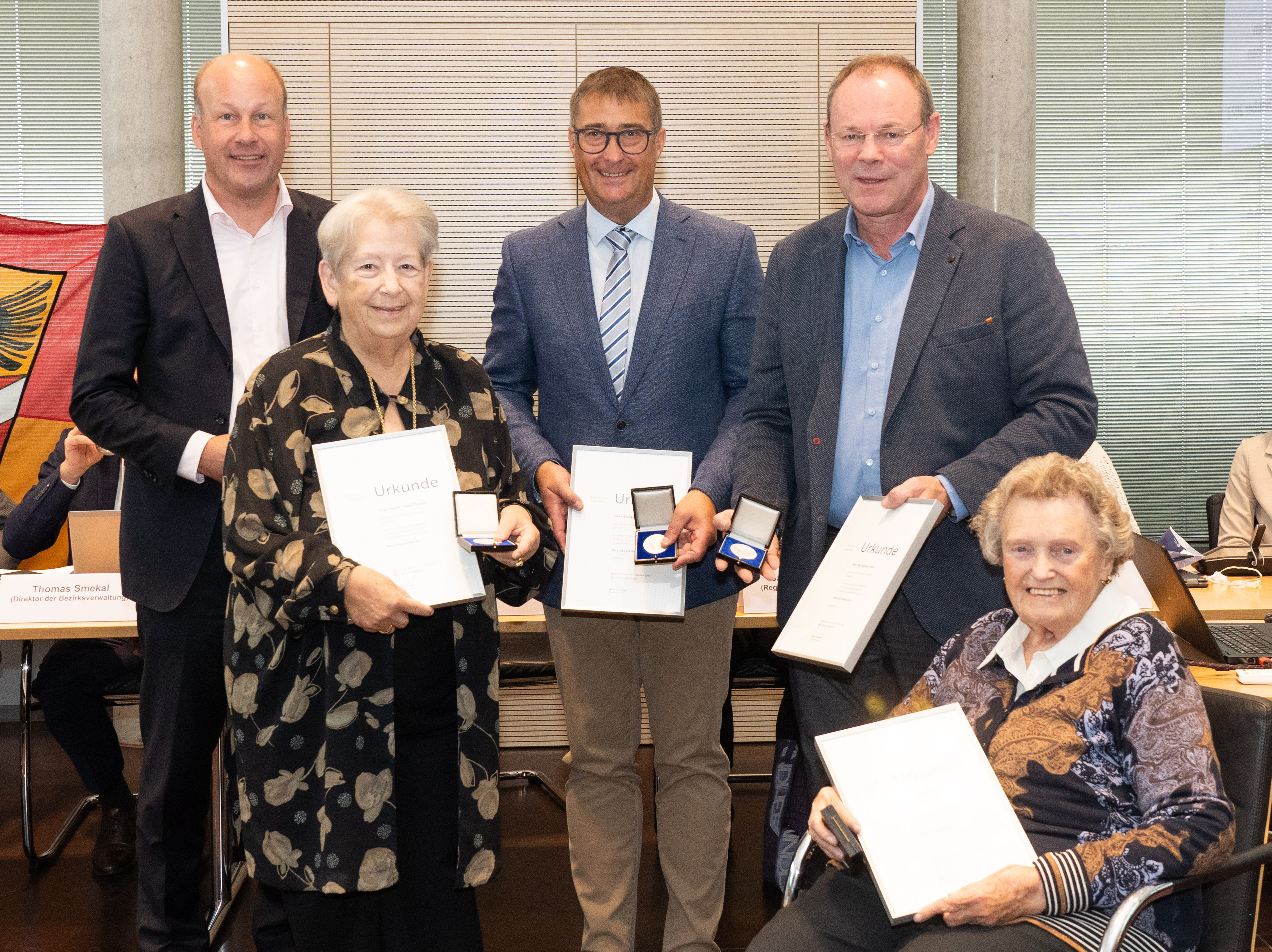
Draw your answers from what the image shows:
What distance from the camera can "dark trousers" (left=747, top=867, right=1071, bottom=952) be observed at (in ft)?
5.52

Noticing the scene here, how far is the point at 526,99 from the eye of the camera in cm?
523

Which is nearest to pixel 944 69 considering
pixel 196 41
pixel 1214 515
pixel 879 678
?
→ pixel 1214 515

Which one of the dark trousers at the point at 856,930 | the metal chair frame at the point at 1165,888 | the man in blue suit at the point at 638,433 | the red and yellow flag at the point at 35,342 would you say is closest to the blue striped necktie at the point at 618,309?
the man in blue suit at the point at 638,433

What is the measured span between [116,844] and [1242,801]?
362 centimetres

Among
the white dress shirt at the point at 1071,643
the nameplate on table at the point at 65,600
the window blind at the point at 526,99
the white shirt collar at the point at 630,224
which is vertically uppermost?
the window blind at the point at 526,99

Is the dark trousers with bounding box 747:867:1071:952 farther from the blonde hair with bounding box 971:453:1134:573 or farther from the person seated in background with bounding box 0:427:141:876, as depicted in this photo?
the person seated in background with bounding box 0:427:141:876

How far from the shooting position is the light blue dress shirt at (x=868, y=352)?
227 cm

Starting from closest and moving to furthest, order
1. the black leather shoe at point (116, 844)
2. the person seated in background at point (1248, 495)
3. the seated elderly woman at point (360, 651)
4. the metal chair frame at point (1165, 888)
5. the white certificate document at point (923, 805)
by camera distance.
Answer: the metal chair frame at point (1165, 888) → the white certificate document at point (923, 805) → the seated elderly woman at point (360, 651) → the black leather shoe at point (116, 844) → the person seated in background at point (1248, 495)

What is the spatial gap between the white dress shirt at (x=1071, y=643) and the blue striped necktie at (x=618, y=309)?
3.78ft

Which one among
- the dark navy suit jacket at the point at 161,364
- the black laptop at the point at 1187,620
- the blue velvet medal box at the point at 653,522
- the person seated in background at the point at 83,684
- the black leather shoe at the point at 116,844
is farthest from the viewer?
the person seated in background at the point at 83,684

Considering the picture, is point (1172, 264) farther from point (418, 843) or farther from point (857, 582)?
Answer: point (418, 843)

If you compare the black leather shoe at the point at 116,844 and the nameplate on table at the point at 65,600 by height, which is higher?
the nameplate on table at the point at 65,600

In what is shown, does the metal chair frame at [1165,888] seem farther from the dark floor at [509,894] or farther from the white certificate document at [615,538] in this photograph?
the dark floor at [509,894]

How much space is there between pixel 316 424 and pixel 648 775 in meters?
3.29
